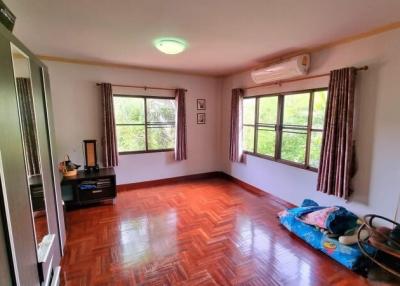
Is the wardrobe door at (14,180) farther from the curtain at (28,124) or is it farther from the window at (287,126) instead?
the window at (287,126)

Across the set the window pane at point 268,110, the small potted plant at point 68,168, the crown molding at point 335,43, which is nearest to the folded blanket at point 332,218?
the window pane at point 268,110

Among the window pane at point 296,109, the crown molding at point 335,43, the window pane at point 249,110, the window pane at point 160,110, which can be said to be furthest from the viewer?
the window pane at point 160,110

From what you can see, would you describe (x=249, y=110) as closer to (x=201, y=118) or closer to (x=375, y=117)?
(x=201, y=118)

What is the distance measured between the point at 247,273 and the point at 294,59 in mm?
2580

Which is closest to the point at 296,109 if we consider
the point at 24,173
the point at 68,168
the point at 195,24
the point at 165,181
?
the point at 195,24

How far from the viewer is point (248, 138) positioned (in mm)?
4195

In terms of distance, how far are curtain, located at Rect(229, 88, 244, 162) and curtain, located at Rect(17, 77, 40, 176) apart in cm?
325

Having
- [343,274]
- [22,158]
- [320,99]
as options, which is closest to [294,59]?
[320,99]

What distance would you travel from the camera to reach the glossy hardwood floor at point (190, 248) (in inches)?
74.6

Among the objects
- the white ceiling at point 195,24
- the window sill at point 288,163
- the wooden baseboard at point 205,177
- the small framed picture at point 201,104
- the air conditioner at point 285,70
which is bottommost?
the wooden baseboard at point 205,177

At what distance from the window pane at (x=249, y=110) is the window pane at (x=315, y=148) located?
4.14 ft

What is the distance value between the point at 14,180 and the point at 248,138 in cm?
368

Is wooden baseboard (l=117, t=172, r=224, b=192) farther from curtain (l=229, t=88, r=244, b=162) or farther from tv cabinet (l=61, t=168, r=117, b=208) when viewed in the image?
curtain (l=229, t=88, r=244, b=162)

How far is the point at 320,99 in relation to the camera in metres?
2.83
